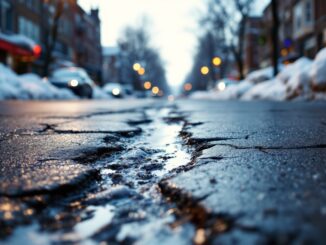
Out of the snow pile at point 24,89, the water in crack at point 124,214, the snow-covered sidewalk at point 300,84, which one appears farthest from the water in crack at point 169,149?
the snow pile at point 24,89

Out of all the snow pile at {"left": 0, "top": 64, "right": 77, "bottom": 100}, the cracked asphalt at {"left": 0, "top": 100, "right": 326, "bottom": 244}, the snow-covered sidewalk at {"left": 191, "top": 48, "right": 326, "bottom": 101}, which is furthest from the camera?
the snow pile at {"left": 0, "top": 64, "right": 77, "bottom": 100}

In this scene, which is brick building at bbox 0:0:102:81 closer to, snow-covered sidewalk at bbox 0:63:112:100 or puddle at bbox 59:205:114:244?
snow-covered sidewalk at bbox 0:63:112:100

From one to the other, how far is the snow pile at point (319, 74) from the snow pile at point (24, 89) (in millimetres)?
9081

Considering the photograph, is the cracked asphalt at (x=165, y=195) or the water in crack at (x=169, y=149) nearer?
the cracked asphalt at (x=165, y=195)

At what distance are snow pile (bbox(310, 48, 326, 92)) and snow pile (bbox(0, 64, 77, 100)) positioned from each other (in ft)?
29.8

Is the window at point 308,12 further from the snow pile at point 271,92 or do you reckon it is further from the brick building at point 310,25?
the snow pile at point 271,92

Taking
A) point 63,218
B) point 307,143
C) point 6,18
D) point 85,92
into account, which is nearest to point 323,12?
point 85,92

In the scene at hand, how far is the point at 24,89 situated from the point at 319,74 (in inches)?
382

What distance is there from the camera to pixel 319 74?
29.1ft

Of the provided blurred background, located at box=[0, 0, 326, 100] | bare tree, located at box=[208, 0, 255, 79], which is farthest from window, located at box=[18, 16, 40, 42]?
bare tree, located at box=[208, 0, 255, 79]

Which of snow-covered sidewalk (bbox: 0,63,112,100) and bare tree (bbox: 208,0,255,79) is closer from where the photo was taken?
snow-covered sidewalk (bbox: 0,63,112,100)

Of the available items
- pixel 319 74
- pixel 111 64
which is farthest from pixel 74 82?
pixel 111 64

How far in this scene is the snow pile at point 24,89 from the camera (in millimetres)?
12422

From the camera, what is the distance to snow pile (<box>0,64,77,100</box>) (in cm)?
1242
